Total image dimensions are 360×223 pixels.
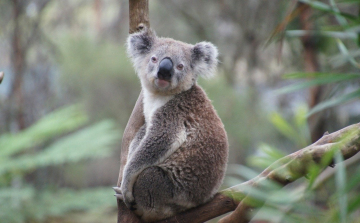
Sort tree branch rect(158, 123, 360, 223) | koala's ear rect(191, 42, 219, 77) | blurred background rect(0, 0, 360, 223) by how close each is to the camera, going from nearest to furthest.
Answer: tree branch rect(158, 123, 360, 223) < koala's ear rect(191, 42, 219, 77) < blurred background rect(0, 0, 360, 223)

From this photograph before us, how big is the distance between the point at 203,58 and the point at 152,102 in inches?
27.6

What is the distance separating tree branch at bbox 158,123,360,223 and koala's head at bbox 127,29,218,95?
1103 millimetres

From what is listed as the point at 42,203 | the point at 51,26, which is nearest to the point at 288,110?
the point at 42,203

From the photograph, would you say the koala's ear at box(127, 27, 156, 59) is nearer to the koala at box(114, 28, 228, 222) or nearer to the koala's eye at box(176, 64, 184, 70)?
the koala at box(114, 28, 228, 222)

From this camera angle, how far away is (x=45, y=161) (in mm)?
6984

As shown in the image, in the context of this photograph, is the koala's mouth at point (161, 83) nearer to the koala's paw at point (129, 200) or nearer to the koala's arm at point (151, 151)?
the koala's arm at point (151, 151)

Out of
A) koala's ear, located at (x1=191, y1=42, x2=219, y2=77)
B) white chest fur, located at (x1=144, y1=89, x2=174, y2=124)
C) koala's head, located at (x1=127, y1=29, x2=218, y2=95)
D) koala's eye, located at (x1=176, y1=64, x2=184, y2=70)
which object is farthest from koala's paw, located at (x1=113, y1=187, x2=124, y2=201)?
koala's ear, located at (x1=191, y1=42, x2=219, y2=77)

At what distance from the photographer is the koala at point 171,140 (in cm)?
305

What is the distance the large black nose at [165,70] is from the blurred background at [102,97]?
145 inches

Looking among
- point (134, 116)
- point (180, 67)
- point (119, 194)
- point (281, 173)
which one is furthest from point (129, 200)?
point (281, 173)

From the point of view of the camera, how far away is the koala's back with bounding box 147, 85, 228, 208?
3068mm

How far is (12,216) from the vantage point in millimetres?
6973

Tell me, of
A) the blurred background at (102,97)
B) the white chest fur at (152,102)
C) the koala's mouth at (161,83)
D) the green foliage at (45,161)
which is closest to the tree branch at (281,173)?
the white chest fur at (152,102)

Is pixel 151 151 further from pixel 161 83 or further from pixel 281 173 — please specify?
pixel 281 173
